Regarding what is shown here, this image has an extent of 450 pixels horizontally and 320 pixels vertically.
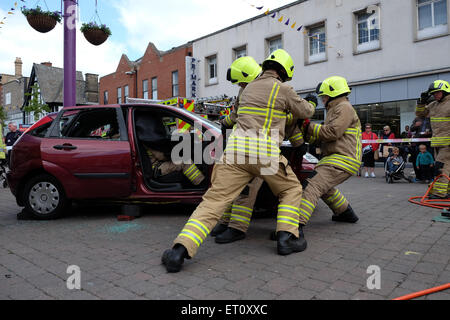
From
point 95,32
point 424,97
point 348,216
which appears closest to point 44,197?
point 348,216

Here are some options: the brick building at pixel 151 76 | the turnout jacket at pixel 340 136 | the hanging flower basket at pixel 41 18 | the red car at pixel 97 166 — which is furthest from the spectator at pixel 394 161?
the brick building at pixel 151 76

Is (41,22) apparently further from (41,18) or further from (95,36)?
(95,36)

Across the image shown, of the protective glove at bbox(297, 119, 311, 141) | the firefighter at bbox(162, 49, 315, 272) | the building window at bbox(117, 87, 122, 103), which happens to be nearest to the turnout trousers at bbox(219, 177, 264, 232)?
the firefighter at bbox(162, 49, 315, 272)

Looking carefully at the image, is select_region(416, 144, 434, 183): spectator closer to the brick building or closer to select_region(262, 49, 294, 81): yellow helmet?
select_region(262, 49, 294, 81): yellow helmet

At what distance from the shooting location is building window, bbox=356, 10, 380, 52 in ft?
48.6

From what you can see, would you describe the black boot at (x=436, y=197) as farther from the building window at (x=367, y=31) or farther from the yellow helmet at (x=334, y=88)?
the building window at (x=367, y=31)

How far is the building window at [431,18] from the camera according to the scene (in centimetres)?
1332

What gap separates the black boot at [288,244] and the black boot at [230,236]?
1.99 feet

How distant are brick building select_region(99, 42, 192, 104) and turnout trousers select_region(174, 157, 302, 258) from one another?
20559 mm

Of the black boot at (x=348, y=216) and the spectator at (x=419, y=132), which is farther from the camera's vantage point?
the spectator at (x=419, y=132)

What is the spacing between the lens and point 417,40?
13695 millimetres

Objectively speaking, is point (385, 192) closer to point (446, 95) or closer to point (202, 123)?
point (446, 95)
